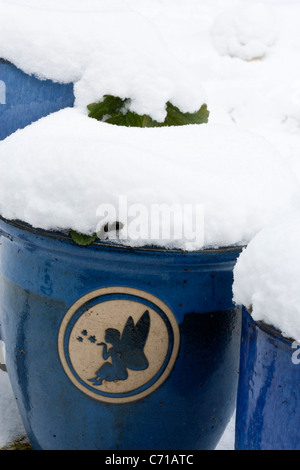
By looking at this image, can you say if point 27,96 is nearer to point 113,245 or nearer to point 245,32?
point 113,245

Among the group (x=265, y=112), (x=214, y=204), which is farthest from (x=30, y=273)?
(x=265, y=112)

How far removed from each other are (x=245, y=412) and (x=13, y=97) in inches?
33.4

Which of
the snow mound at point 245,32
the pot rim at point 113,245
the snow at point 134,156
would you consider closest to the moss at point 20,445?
the snow at point 134,156

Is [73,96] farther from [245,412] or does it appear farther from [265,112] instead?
[265,112]

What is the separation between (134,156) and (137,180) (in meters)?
0.05

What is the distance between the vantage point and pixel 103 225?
1019 millimetres

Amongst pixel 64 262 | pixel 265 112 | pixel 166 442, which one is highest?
pixel 265 112

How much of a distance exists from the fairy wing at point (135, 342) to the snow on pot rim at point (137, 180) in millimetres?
170

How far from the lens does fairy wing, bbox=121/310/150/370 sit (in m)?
1.10

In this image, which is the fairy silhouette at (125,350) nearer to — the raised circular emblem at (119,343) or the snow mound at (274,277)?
the raised circular emblem at (119,343)

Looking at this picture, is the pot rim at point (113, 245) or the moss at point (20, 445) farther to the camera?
the moss at point (20, 445)

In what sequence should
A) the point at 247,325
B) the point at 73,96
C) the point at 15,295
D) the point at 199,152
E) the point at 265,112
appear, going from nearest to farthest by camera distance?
1. the point at 247,325
2. the point at 199,152
3. the point at 15,295
4. the point at 73,96
5. the point at 265,112

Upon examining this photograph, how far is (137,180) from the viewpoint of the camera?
1.02 metres

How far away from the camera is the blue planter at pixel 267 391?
0.88 meters
